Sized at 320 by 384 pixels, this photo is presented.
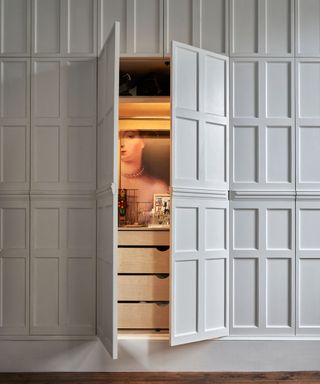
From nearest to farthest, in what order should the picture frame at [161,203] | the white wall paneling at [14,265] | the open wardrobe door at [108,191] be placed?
the open wardrobe door at [108,191] < the white wall paneling at [14,265] < the picture frame at [161,203]

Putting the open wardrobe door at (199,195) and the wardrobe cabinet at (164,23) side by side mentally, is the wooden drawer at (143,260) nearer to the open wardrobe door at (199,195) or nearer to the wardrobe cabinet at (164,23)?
the open wardrobe door at (199,195)

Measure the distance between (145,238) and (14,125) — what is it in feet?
4.02

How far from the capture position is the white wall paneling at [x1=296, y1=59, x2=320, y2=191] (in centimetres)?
361

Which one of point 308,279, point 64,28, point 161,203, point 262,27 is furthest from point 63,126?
point 308,279

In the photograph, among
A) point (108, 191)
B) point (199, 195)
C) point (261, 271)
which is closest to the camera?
point (108, 191)

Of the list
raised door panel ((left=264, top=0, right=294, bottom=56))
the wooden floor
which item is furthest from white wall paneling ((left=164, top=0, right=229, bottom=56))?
the wooden floor

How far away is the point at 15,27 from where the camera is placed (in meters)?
3.64

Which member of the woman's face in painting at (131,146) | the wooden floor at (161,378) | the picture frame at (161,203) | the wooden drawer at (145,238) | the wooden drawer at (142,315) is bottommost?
the wooden floor at (161,378)

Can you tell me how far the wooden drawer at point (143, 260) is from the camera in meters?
3.64

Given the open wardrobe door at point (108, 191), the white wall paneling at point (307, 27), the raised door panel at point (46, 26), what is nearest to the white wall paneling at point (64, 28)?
the raised door panel at point (46, 26)

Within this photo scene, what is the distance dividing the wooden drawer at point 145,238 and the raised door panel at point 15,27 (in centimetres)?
148

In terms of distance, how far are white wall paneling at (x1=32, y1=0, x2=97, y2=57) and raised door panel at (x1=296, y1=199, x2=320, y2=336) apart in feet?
6.22

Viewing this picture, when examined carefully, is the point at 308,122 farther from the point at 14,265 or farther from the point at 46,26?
the point at 14,265

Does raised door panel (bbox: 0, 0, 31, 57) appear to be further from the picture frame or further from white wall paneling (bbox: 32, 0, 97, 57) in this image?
the picture frame
